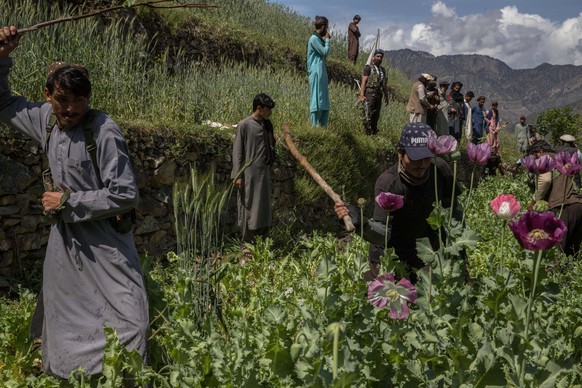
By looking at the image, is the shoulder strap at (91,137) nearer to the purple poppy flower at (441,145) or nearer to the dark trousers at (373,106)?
the purple poppy flower at (441,145)

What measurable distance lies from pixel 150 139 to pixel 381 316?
16.0 feet

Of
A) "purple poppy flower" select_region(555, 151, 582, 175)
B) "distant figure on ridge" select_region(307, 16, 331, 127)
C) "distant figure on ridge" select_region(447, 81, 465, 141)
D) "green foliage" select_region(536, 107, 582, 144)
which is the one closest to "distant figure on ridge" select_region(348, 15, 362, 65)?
"distant figure on ridge" select_region(447, 81, 465, 141)

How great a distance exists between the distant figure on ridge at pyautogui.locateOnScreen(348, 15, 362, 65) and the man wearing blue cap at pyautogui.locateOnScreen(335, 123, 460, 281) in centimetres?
1500

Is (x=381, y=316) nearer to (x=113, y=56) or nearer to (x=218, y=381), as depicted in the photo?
(x=218, y=381)

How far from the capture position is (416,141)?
3.27 metres

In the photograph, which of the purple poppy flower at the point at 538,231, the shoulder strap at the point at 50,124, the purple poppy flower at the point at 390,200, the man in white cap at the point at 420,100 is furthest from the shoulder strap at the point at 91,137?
the man in white cap at the point at 420,100

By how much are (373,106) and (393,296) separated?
33.3 feet

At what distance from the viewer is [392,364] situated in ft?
6.92

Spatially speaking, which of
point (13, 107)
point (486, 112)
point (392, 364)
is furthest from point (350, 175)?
point (486, 112)

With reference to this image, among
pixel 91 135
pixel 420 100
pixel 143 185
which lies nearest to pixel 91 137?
pixel 91 135

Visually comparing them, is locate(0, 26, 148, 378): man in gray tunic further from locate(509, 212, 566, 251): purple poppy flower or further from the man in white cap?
the man in white cap

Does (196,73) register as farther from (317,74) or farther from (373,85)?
(373,85)

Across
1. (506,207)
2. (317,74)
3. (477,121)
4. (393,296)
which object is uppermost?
(317,74)

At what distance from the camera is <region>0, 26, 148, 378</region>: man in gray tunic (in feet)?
8.95
